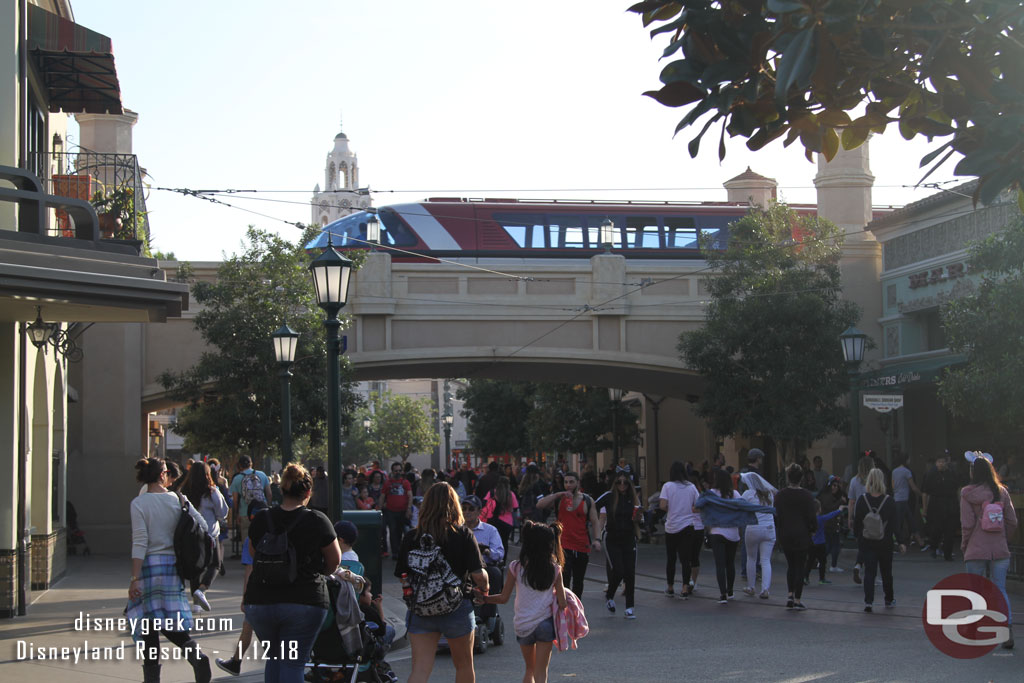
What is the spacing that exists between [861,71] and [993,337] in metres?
15.9

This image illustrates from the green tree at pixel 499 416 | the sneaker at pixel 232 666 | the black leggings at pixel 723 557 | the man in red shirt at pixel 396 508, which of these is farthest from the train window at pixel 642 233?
the sneaker at pixel 232 666

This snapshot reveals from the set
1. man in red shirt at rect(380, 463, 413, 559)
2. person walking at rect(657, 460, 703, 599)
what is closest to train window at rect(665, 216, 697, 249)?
man in red shirt at rect(380, 463, 413, 559)

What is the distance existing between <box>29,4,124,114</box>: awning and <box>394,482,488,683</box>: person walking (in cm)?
938

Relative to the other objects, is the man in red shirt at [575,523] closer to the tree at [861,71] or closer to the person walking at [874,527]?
the person walking at [874,527]

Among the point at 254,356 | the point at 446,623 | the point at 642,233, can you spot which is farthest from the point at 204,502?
the point at 642,233

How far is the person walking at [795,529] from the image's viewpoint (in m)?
13.5

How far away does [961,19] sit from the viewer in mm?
4422

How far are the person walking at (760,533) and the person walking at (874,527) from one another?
1445 mm

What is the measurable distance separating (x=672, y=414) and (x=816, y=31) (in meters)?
39.5

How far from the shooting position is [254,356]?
23.6 metres

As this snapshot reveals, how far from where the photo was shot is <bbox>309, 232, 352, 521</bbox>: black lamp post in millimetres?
11453

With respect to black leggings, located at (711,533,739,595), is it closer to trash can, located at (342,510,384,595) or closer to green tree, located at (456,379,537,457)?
trash can, located at (342,510,384,595)

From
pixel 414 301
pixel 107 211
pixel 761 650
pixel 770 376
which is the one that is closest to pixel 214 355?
pixel 414 301

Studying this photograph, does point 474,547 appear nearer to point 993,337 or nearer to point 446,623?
point 446,623
